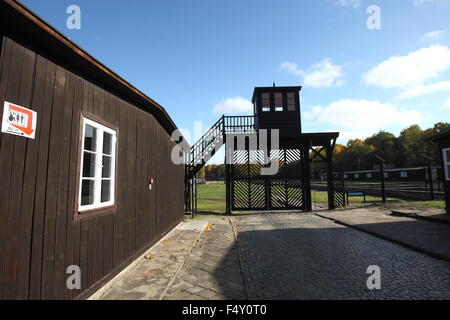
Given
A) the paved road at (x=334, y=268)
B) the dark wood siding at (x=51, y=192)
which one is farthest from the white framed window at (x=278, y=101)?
the dark wood siding at (x=51, y=192)

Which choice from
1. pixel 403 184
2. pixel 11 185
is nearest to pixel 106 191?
pixel 11 185

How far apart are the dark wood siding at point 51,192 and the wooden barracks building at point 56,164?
0.04 feet

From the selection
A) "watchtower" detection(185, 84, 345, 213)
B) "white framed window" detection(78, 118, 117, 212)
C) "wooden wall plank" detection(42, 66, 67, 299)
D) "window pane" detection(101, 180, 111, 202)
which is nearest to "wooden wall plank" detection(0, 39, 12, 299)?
"wooden wall plank" detection(42, 66, 67, 299)

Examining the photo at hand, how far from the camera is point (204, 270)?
4641 mm

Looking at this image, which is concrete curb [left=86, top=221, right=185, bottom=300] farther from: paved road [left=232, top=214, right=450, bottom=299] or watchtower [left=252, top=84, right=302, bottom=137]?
watchtower [left=252, top=84, right=302, bottom=137]

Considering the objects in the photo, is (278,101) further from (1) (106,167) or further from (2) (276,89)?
(1) (106,167)

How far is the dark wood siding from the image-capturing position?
2373 mm

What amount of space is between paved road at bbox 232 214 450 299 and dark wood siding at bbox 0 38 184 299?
98.2 inches

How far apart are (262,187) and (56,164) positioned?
40.2 feet

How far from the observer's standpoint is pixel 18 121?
2467 mm

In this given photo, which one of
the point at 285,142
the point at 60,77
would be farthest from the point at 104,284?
the point at 285,142

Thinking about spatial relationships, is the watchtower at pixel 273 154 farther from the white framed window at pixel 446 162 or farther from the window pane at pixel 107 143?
the window pane at pixel 107 143
